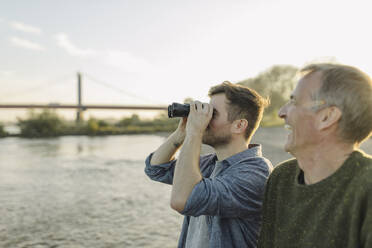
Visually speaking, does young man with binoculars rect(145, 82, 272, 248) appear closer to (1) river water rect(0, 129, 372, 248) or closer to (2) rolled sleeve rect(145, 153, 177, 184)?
(2) rolled sleeve rect(145, 153, 177, 184)

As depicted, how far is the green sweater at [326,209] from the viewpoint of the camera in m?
0.84

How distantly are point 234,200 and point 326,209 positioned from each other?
40 cm

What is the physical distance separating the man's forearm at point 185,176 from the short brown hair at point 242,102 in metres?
0.31

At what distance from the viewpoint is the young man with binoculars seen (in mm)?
1225

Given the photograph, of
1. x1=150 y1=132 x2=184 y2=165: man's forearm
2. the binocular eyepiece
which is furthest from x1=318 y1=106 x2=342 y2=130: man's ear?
x1=150 y1=132 x2=184 y2=165: man's forearm

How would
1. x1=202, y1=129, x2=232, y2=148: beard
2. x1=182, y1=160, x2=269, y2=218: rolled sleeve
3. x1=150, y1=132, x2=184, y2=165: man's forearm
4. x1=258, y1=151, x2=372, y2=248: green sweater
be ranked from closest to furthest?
→ x1=258, y1=151, x2=372, y2=248: green sweater, x1=182, y1=160, x2=269, y2=218: rolled sleeve, x1=202, y1=129, x2=232, y2=148: beard, x1=150, y1=132, x2=184, y2=165: man's forearm

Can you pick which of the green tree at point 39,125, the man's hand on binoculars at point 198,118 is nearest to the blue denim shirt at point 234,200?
the man's hand on binoculars at point 198,118

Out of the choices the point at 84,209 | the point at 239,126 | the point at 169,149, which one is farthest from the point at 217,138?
the point at 84,209

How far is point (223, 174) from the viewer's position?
4.60 ft

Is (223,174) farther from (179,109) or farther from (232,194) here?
(179,109)

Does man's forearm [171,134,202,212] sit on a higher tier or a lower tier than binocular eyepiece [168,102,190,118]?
lower

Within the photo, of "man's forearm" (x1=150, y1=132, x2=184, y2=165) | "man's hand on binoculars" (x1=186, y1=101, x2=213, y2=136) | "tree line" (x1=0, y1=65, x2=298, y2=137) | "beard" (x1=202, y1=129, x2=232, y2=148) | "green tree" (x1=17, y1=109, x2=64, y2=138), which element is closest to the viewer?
"man's hand on binoculars" (x1=186, y1=101, x2=213, y2=136)

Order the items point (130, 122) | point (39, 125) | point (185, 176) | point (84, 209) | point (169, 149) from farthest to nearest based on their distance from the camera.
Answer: point (130, 122) < point (39, 125) < point (84, 209) < point (169, 149) < point (185, 176)

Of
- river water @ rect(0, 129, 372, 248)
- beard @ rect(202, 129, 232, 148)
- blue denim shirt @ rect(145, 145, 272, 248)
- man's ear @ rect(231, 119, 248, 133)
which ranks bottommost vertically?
river water @ rect(0, 129, 372, 248)
